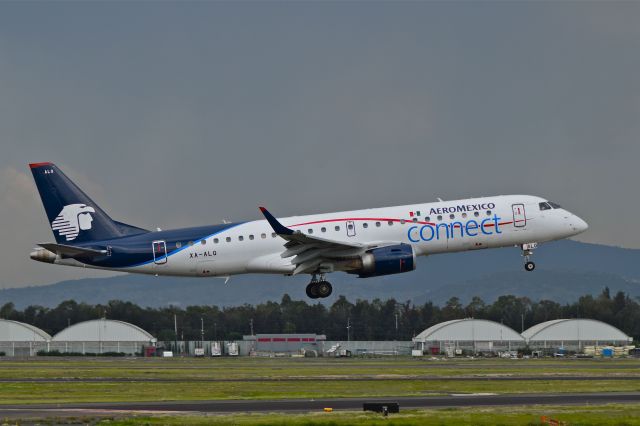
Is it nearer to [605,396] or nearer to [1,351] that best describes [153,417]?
[605,396]

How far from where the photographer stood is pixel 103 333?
15562cm

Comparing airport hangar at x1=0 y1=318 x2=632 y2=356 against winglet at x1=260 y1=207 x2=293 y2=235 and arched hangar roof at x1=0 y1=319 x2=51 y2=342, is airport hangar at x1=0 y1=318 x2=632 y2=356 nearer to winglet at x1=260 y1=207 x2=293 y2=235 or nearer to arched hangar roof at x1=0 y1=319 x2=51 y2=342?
arched hangar roof at x1=0 y1=319 x2=51 y2=342

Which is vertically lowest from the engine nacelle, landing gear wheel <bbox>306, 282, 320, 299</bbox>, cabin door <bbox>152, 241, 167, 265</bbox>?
landing gear wheel <bbox>306, 282, 320, 299</bbox>

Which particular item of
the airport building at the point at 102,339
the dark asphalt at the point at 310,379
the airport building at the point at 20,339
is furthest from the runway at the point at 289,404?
the airport building at the point at 20,339

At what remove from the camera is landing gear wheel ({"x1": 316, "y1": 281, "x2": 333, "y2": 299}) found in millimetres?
69375

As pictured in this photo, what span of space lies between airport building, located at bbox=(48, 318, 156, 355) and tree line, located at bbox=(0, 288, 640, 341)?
42.7 feet

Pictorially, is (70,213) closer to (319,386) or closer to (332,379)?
(332,379)

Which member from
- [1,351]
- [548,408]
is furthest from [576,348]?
[548,408]

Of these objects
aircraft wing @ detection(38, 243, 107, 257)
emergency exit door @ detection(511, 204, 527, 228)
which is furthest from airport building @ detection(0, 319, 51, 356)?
emergency exit door @ detection(511, 204, 527, 228)

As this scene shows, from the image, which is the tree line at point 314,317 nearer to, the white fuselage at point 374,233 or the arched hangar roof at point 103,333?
the arched hangar roof at point 103,333

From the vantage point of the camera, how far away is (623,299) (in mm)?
193500

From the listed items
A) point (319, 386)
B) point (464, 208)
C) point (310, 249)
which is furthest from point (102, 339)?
point (464, 208)

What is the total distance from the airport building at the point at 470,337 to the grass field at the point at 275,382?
60.1 meters

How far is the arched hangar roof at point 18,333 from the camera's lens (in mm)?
155125
